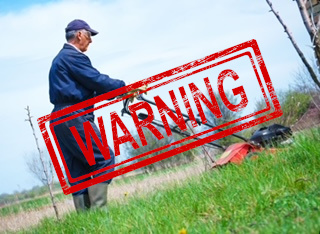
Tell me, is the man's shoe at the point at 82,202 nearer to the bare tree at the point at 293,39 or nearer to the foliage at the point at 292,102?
the bare tree at the point at 293,39

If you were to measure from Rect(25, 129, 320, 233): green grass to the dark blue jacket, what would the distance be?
1029 millimetres

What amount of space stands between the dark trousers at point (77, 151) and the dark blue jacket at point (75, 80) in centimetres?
12

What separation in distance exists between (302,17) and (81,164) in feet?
6.96

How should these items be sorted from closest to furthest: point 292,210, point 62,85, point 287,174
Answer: point 292,210 < point 287,174 < point 62,85

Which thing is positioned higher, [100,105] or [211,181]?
[100,105]

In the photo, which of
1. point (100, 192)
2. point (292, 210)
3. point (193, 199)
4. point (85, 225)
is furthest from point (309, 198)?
point (100, 192)

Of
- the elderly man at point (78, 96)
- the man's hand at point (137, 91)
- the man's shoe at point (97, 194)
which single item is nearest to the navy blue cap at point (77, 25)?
the elderly man at point (78, 96)

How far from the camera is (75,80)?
3.68m

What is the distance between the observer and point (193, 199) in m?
2.54

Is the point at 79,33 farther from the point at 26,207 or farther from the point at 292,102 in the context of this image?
the point at 292,102

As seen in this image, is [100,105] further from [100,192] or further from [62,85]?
[100,192]

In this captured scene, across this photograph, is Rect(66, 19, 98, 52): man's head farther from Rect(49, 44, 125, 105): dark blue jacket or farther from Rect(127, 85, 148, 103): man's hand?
Rect(127, 85, 148, 103): man's hand

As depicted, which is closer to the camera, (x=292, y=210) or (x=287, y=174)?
(x=292, y=210)

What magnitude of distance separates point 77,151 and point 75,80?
615 mm
